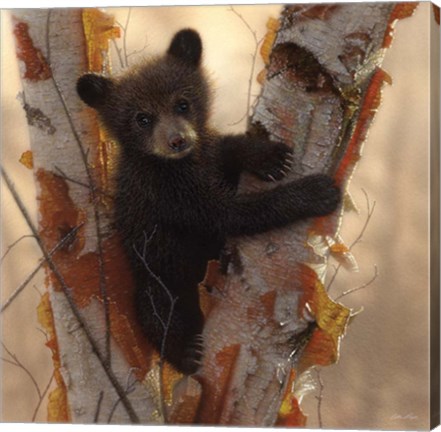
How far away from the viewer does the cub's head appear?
3479mm

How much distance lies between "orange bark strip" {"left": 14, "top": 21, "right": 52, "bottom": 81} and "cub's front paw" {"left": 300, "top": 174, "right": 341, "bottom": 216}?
1182 millimetres

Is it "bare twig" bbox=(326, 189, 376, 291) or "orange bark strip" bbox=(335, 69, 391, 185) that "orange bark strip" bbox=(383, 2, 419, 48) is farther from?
"bare twig" bbox=(326, 189, 376, 291)

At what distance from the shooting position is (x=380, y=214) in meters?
3.38

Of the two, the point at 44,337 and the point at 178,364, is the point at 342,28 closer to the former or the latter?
the point at 178,364

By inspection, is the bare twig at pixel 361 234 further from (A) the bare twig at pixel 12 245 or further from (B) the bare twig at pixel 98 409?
(A) the bare twig at pixel 12 245

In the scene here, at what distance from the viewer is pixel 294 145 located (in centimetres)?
327

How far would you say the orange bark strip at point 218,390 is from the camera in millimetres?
3449

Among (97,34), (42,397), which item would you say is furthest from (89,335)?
(97,34)

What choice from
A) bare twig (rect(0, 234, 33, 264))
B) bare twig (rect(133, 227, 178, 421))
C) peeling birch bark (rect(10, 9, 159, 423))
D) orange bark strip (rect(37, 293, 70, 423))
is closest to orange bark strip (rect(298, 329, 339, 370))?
bare twig (rect(133, 227, 178, 421))

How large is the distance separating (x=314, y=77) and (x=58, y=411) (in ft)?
5.77

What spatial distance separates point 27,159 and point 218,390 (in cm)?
125

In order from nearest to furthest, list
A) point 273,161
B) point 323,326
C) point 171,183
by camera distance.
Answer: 1. point 273,161
2. point 323,326
3. point 171,183

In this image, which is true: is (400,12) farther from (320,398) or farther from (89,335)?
(89,335)

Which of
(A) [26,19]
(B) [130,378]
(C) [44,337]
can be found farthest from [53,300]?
(A) [26,19]
